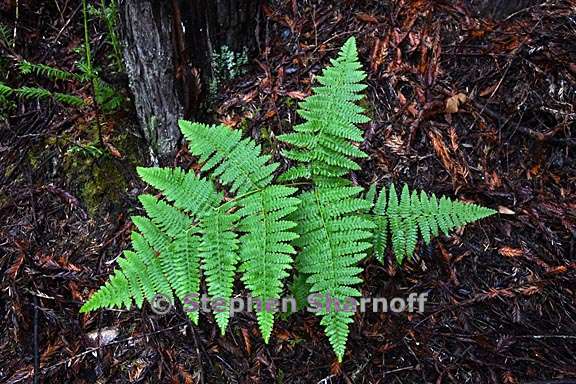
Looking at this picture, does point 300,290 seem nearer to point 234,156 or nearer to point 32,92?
point 234,156

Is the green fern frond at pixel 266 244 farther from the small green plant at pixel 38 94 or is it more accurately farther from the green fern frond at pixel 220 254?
the small green plant at pixel 38 94

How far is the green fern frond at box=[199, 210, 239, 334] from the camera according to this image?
2.37 m

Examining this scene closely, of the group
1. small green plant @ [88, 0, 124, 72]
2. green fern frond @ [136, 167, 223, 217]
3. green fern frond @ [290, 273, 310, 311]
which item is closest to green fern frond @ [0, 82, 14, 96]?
small green plant @ [88, 0, 124, 72]

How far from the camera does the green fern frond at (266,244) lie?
237 centimetres

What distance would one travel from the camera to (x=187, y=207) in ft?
8.84

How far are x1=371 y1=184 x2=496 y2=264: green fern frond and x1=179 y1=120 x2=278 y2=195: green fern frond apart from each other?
2.37 feet

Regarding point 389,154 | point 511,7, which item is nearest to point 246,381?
point 389,154

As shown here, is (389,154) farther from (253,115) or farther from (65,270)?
(65,270)

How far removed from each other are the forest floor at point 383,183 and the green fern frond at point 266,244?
21.4 inches

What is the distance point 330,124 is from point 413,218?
741 mm

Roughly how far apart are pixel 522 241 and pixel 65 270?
9.53 feet

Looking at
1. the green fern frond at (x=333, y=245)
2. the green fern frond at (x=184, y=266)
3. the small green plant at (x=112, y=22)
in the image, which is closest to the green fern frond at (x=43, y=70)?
the small green plant at (x=112, y=22)

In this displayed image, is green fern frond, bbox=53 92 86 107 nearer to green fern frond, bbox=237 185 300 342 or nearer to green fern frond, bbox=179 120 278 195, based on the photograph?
green fern frond, bbox=179 120 278 195

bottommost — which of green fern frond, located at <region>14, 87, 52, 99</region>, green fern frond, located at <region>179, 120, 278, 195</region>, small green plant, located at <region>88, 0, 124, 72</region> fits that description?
green fern frond, located at <region>179, 120, 278, 195</region>
